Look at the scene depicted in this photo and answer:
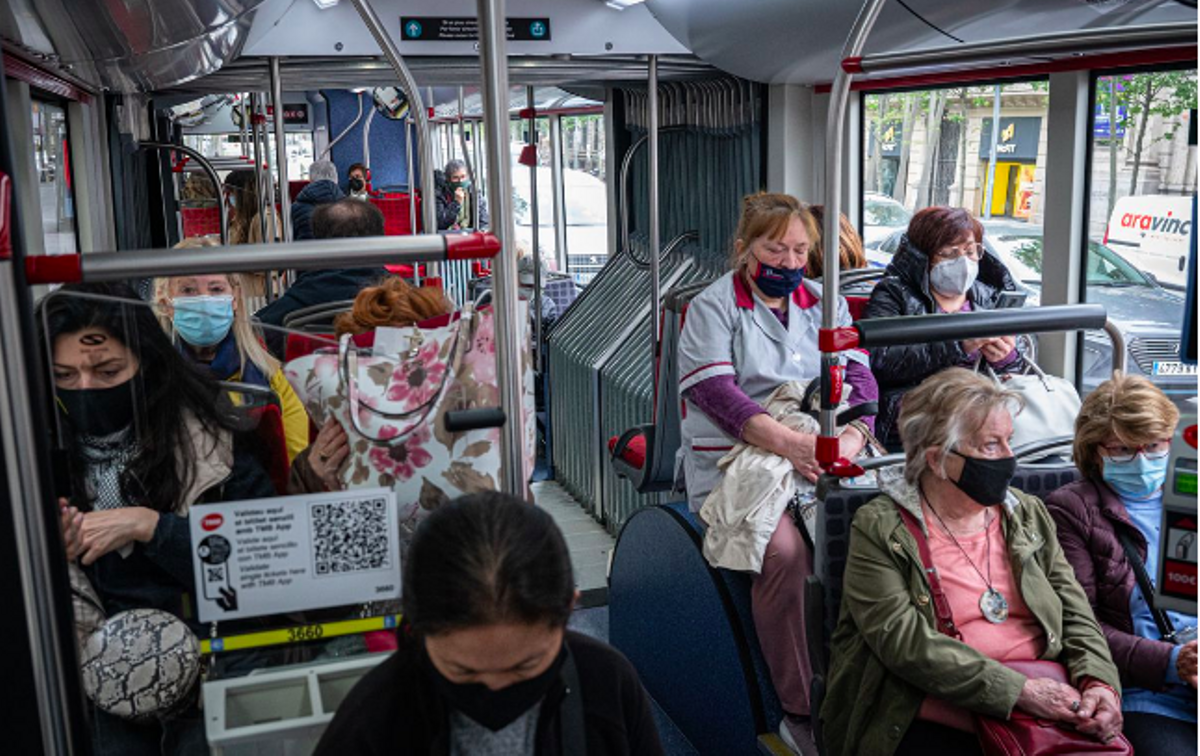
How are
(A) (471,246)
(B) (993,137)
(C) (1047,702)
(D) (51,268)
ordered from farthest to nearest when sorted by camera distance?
(B) (993,137), (C) (1047,702), (A) (471,246), (D) (51,268)

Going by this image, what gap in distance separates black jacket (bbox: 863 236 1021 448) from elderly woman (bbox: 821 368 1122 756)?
114 centimetres


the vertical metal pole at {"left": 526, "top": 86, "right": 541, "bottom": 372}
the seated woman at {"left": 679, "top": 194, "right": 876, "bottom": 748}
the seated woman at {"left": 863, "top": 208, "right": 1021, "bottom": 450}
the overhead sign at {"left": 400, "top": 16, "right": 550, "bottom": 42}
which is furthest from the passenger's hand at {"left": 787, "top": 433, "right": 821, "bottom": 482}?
the vertical metal pole at {"left": 526, "top": 86, "right": 541, "bottom": 372}

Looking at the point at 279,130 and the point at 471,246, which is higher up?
the point at 279,130

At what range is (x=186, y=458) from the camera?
6.64 feet

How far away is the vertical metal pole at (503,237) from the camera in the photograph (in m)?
1.98

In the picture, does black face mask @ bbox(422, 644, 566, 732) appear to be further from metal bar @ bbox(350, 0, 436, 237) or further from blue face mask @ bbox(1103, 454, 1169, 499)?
blue face mask @ bbox(1103, 454, 1169, 499)

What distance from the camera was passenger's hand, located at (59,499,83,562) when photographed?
1.95 metres

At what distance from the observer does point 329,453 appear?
6.85 ft

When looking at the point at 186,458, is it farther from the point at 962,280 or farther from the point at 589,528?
the point at 589,528

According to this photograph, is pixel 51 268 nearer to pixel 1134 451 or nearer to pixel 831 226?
pixel 831 226

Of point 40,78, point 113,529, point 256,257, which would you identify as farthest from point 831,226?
point 40,78

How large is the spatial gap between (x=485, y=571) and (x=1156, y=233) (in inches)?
127

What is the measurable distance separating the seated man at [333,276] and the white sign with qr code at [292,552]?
2.08 metres

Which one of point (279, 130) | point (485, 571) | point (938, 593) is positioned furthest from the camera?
point (279, 130)
